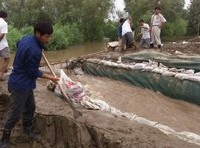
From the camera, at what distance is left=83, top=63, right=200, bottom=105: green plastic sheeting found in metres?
7.39

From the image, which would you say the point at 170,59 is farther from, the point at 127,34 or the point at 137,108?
the point at 127,34

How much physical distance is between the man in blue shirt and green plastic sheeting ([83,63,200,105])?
3.67m

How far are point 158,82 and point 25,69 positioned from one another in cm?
439

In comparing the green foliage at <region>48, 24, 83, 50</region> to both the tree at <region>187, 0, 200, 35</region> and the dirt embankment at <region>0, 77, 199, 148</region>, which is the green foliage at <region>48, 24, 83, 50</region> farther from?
the dirt embankment at <region>0, 77, 199, 148</region>

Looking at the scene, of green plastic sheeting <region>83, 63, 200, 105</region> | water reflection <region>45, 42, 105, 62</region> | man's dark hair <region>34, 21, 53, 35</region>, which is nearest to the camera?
man's dark hair <region>34, 21, 53, 35</region>

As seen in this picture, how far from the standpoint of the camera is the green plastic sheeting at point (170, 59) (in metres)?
8.26

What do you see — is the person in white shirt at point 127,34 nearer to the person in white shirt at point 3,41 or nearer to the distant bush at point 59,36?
the person in white shirt at point 3,41

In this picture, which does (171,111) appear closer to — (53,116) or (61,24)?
(53,116)

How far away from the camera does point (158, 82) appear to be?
8.07 m

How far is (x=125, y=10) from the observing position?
34812 millimetres

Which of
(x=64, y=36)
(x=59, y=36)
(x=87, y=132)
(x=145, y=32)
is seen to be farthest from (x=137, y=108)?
(x=64, y=36)

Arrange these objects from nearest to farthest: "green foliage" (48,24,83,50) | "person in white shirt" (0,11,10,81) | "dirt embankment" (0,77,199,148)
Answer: "dirt embankment" (0,77,199,148), "person in white shirt" (0,11,10,81), "green foliage" (48,24,83,50)

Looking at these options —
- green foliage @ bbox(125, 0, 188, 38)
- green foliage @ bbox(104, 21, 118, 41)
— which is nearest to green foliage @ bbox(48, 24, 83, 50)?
green foliage @ bbox(104, 21, 118, 41)

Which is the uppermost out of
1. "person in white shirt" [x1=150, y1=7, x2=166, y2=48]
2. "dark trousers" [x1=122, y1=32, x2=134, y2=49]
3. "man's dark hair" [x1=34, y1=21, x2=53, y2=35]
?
"man's dark hair" [x1=34, y1=21, x2=53, y2=35]
